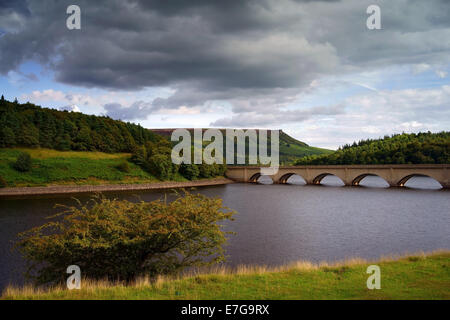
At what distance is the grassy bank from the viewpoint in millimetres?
13508

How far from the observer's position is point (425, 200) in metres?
63.6

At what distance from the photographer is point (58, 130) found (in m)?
110

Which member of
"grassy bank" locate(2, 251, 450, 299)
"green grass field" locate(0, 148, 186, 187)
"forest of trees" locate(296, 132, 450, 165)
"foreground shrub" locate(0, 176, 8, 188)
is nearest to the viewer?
"grassy bank" locate(2, 251, 450, 299)

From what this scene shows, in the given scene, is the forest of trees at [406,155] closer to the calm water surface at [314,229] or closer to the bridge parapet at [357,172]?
the bridge parapet at [357,172]

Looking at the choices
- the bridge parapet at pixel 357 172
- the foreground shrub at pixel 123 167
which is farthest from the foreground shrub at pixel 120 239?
the bridge parapet at pixel 357 172

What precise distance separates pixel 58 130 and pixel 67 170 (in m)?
28.1

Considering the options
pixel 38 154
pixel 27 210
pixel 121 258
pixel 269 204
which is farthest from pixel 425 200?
pixel 38 154

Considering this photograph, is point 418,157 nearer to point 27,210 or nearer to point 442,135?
point 442,135

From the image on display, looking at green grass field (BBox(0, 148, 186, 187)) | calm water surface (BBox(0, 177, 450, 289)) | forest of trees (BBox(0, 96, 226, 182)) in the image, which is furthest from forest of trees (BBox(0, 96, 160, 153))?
calm water surface (BBox(0, 177, 450, 289))

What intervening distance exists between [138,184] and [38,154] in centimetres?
3091

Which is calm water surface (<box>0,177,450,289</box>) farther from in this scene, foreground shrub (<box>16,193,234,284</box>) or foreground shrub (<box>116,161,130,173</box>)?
foreground shrub (<box>116,161,130,173</box>)

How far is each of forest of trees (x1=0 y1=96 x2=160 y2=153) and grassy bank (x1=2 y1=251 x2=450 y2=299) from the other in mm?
97484

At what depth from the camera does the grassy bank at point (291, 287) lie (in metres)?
13.5

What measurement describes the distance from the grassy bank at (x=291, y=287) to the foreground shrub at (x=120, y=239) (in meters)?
1.73
